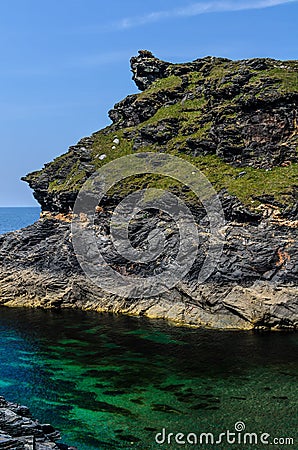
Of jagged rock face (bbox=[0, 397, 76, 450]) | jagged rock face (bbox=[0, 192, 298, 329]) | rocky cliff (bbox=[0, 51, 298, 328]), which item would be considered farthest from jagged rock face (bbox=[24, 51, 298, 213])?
jagged rock face (bbox=[0, 397, 76, 450])

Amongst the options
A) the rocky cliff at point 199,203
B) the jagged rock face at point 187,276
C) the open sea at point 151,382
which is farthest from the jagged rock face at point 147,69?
the open sea at point 151,382

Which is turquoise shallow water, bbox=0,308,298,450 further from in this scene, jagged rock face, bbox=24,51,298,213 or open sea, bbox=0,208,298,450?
jagged rock face, bbox=24,51,298,213

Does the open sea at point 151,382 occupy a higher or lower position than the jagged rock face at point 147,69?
→ lower

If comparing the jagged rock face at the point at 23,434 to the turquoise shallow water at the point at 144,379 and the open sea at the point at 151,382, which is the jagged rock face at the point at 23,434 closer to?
the turquoise shallow water at the point at 144,379

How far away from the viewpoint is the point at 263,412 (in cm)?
3325

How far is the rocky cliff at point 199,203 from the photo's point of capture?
2272 inches

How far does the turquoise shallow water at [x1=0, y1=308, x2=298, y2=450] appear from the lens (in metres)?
31.4

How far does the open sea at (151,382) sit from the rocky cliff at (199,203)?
461cm

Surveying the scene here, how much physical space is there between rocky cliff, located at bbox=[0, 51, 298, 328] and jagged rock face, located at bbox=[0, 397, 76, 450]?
1240 inches

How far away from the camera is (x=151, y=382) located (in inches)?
1554

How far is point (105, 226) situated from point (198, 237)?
1562 centimetres

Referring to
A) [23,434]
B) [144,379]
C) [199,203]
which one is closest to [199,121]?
[199,203]

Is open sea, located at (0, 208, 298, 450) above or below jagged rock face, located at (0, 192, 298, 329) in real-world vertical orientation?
below

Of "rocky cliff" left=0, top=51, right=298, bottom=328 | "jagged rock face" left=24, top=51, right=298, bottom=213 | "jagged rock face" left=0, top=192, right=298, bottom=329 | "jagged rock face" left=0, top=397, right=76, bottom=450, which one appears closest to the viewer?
"jagged rock face" left=0, top=397, right=76, bottom=450
